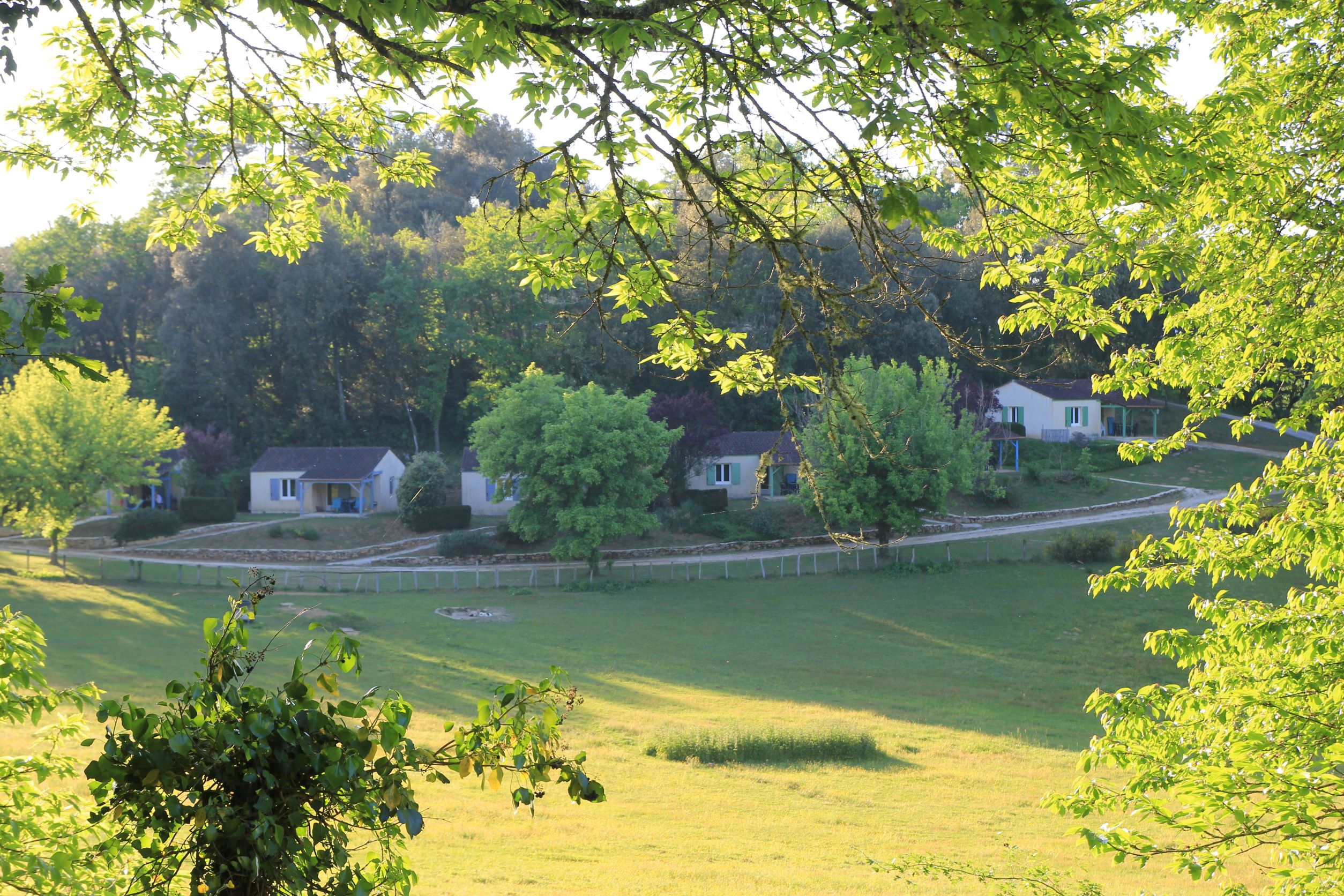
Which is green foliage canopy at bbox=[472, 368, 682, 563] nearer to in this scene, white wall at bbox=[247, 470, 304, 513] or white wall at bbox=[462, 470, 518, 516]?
white wall at bbox=[462, 470, 518, 516]

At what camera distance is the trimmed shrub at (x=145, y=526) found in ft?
138

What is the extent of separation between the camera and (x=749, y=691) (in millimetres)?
23672

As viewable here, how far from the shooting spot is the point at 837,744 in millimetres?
18266

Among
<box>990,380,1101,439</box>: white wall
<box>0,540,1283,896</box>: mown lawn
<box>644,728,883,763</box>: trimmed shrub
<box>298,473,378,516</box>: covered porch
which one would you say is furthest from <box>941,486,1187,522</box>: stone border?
<box>298,473,378,516</box>: covered porch

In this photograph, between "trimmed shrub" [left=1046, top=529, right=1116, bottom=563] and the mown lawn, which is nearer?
the mown lawn

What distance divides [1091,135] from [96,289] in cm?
6274

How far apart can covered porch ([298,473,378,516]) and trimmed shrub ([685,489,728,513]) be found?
16.7 metres

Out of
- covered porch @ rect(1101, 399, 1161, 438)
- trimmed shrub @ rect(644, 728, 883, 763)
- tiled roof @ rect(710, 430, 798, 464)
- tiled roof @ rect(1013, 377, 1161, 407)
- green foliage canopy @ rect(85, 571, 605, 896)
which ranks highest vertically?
tiled roof @ rect(1013, 377, 1161, 407)

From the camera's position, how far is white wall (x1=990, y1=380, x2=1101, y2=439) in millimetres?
55781

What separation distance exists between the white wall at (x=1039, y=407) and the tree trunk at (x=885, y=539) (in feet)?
67.5

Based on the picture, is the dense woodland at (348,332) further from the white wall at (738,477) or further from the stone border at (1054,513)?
the stone border at (1054,513)

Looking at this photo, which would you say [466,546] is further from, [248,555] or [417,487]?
[248,555]

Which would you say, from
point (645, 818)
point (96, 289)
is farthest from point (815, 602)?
point (96, 289)

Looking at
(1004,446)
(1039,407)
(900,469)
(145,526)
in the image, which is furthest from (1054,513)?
(145,526)
